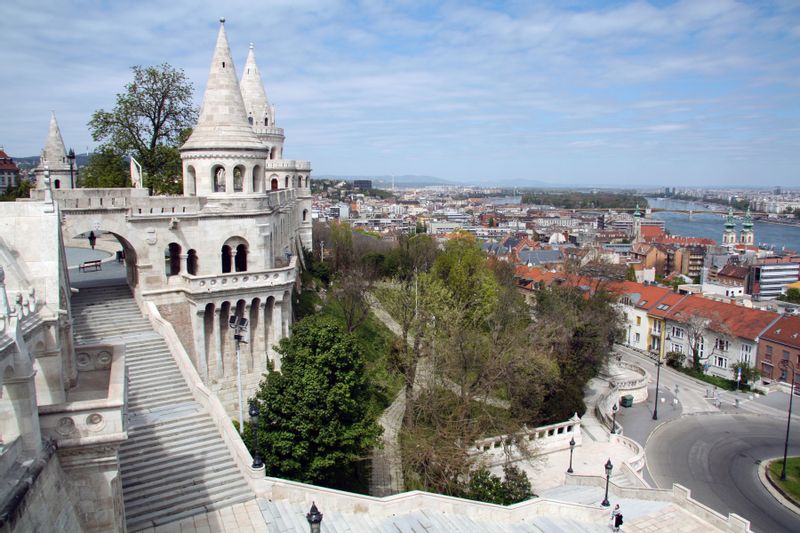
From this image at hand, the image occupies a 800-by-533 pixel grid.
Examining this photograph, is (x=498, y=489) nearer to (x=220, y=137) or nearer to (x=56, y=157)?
(x=220, y=137)

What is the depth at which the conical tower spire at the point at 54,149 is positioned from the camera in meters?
32.7

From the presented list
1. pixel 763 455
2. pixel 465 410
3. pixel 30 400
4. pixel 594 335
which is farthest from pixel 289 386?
pixel 763 455

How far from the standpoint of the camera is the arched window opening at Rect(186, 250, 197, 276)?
25266 mm

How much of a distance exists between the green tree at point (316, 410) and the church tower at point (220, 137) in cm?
814

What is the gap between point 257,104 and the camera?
4284cm

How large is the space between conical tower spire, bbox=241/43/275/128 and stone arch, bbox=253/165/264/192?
58.7ft

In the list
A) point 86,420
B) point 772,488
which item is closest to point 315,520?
point 86,420

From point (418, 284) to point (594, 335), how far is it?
11627mm

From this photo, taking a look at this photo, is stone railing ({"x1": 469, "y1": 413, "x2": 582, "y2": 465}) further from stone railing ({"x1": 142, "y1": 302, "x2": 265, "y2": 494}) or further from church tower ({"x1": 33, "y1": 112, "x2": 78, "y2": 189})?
church tower ({"x1": 33, "y1": 112, "x2": 78, "y2": 189})

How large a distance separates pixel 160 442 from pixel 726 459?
29711 mm

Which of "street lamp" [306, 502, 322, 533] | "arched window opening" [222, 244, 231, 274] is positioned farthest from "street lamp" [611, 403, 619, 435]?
"street lamp" [306, 502, 322, 533]

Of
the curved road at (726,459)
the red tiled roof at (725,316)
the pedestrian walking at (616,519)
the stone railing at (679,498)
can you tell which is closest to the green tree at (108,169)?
the stone railing at (679,498)

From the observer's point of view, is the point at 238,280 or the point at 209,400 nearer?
the point at 209,400

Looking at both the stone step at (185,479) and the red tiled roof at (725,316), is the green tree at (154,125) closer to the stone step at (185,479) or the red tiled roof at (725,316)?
the stone step at (185,479)
